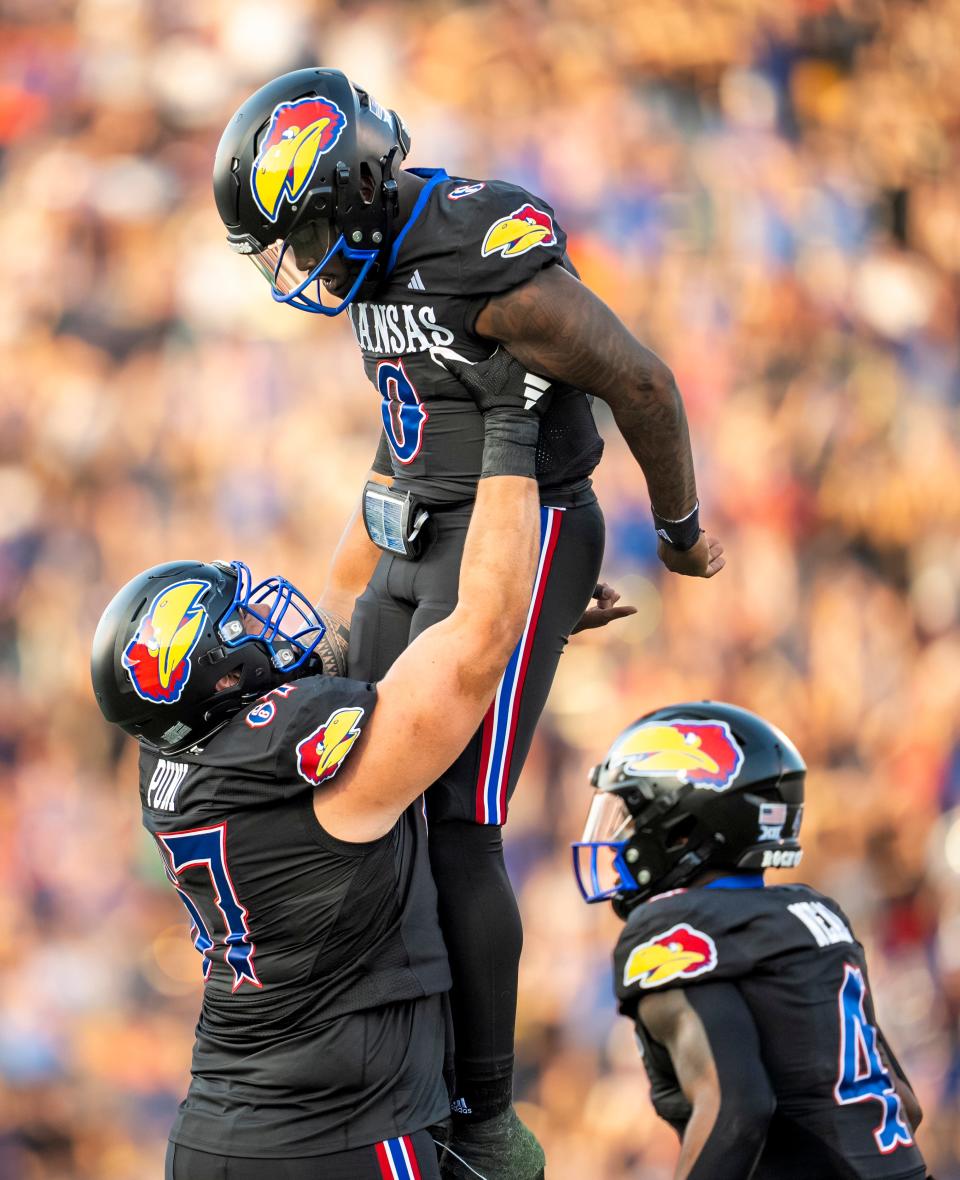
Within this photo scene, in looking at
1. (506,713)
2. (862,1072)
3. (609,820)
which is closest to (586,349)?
(506,713)

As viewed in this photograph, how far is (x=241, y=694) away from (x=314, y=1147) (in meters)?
0.71

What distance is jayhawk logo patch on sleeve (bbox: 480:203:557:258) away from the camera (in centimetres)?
262

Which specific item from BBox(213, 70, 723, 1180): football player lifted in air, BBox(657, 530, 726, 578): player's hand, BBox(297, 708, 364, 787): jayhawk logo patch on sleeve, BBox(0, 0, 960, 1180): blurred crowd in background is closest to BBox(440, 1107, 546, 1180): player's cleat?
BBox(213, 70, 723, 1180): football player lifted in air

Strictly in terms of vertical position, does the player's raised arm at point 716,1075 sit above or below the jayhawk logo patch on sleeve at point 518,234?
below

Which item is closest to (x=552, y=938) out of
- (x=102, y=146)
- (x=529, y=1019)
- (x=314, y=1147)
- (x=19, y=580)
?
(x=529, y=1019)

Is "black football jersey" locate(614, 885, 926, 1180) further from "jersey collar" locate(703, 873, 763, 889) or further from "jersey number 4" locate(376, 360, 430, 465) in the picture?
"jersey number 4" locate(376, 360, 430, 465)

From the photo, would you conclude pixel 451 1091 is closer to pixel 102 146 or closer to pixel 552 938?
pixel 552 938

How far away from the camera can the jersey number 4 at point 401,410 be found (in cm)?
277

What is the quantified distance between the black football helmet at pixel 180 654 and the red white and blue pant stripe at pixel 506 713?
0.35m

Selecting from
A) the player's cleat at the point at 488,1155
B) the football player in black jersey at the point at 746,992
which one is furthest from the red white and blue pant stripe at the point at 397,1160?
the football player in black jersey at the point at 746,992

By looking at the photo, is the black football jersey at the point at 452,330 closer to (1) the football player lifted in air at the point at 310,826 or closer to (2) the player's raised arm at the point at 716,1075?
(1) the football player lifted in air at the point at 310,826

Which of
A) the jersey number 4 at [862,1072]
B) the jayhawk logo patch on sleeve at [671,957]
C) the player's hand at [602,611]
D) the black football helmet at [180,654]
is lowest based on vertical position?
the jersey number 4 at [862,1072]

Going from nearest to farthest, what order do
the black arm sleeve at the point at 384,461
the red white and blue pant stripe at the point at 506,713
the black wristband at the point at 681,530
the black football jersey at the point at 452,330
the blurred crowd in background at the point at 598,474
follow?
1. the black football jersey at the point at 452,330
2. the red white and blue pant stripe at the point at 506,713
3. the black wristband at the point at 681,530
4. the black arm sleeve at the point at 384,461
5. the blurred crowd in background at the point at 598,474

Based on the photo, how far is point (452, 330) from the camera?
2.65 metres
